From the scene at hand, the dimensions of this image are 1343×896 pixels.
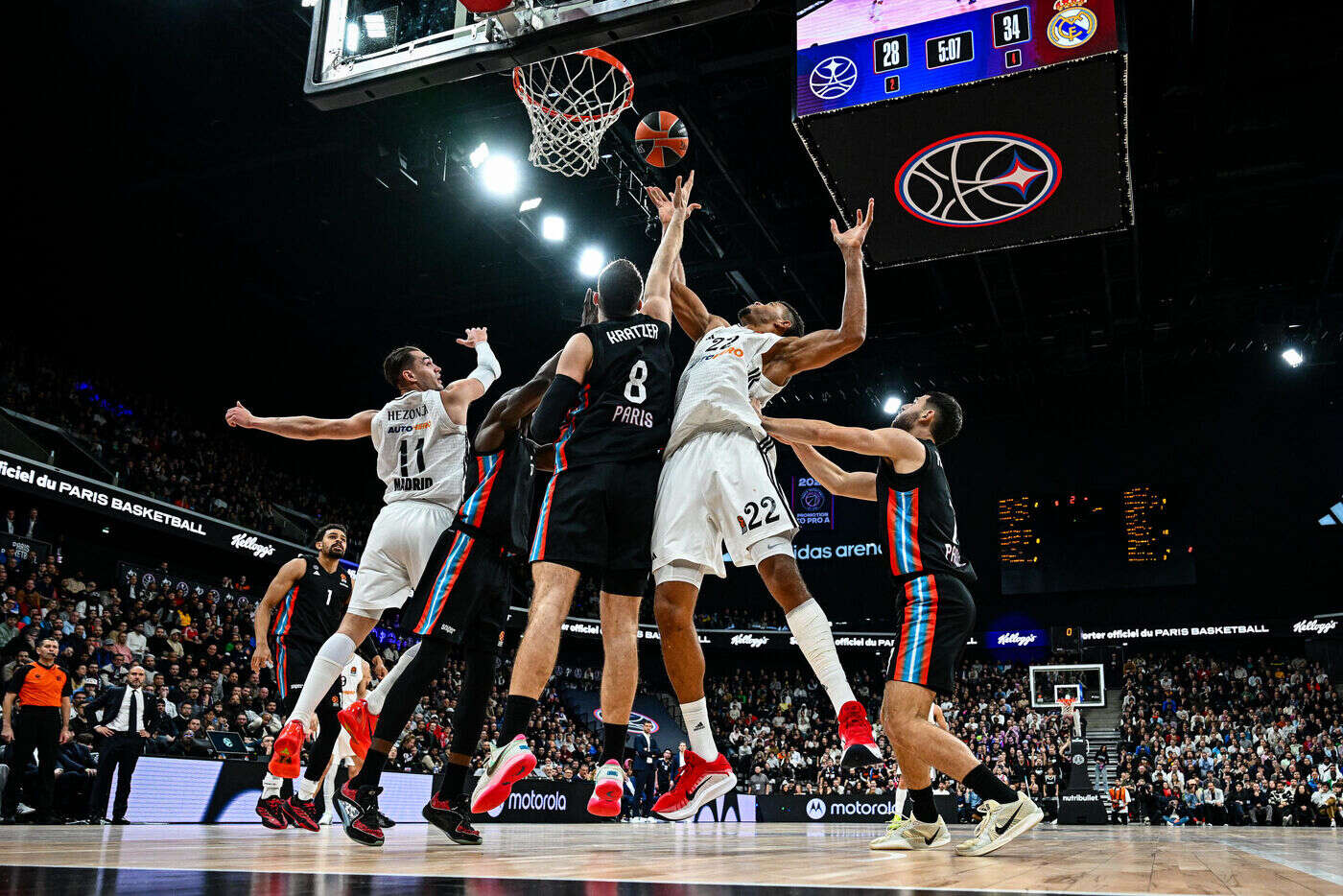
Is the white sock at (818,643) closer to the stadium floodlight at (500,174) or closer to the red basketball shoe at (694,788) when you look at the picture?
the red basketball shoe at (694,788)

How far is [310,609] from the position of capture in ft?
23.0

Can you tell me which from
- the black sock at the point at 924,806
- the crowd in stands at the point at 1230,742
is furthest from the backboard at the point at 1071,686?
the black sock at the point at 924,806

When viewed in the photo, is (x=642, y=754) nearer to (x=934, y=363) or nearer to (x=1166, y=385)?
(x=934, y=363)

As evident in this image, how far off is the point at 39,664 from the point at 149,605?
745cm

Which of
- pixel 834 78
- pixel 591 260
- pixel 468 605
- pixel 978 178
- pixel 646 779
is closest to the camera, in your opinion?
pixel 468 605

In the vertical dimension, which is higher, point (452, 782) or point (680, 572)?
point (680, 572)

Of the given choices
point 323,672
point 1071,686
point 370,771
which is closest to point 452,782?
point 370,771

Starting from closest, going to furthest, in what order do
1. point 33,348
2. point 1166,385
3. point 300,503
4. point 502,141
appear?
1. point 502,141
2. point 33,348
3. point 300,503
4. point 1166,385

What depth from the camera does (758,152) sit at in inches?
582

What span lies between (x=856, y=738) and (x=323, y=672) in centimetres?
247

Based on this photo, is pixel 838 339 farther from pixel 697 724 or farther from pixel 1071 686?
pixel 1071 686

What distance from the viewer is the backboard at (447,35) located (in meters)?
5.28

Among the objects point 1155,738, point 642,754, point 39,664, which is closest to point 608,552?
point 39,664

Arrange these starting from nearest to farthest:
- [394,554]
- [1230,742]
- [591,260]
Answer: [394,554], [591,260], [1230,742]
